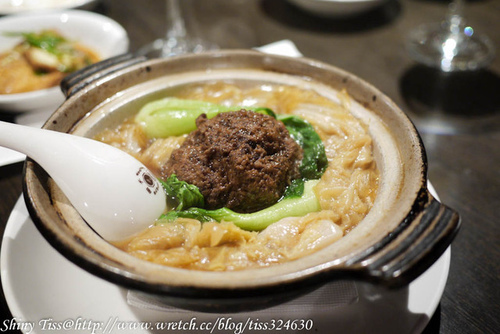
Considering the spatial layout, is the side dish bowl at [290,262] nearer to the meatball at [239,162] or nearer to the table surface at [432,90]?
the meatball at [239,162]

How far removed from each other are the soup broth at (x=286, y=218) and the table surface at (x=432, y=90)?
584mm

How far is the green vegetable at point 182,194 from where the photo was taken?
166 cm

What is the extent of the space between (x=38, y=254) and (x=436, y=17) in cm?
415

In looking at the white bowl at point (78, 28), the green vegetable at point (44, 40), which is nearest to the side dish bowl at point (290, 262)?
the white bowl at point (78, 28)

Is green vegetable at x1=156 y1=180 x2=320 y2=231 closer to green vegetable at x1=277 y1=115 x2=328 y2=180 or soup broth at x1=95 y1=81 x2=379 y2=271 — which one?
soup broth at x1=95 y1=81 x2=379 y2=271

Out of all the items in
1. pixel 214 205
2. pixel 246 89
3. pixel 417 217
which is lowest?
pixel 214 205

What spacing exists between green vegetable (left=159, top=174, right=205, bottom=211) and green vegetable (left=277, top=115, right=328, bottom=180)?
1.58ft

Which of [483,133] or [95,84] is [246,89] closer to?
[95,84]

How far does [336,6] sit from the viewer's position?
374cm

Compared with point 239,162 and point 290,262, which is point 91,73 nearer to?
point 239,162

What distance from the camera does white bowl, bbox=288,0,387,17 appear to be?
3.68 meters

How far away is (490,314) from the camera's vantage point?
1646 millimetres

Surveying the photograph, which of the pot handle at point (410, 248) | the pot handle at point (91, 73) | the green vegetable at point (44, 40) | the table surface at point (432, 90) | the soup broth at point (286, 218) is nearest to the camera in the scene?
the pot handle at point (410, 248)

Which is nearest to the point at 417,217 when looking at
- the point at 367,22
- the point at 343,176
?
the point at 343,176
